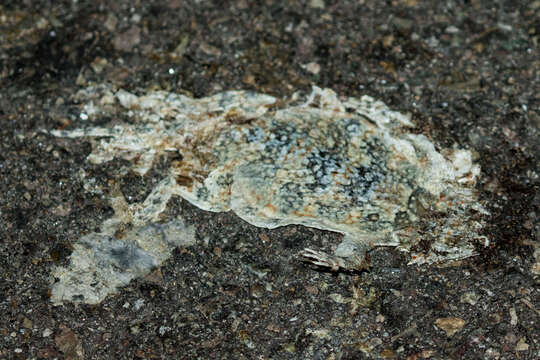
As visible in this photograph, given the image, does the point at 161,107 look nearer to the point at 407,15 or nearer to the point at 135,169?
the point at 135,169

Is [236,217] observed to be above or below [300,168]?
below

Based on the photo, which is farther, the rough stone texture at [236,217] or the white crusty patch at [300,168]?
the white crusty patch at [300,168]

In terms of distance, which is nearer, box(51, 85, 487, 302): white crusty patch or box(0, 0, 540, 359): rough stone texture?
box(0, 0, 540, 359): rough stone texture

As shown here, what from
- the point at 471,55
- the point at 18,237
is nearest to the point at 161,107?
the point at 18,237
